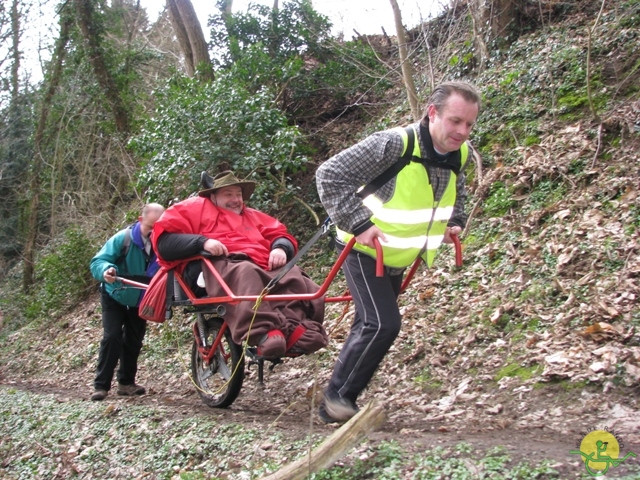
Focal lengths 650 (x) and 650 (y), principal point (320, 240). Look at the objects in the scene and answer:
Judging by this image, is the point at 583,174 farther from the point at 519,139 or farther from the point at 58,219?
the point at 58,219

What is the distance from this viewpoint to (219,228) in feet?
19.2

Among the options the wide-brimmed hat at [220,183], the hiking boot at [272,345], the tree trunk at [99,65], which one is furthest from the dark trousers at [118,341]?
the tree trunk at [99,65]

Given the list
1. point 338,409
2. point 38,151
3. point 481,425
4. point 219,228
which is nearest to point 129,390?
point 219,228

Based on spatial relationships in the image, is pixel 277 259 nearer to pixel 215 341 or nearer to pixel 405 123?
pixel 215 341

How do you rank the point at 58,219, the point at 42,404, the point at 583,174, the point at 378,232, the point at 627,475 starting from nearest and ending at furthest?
the point at 627,475
the point at 378,232
the point at 583,174
the point at 42,404
the point at 58,219

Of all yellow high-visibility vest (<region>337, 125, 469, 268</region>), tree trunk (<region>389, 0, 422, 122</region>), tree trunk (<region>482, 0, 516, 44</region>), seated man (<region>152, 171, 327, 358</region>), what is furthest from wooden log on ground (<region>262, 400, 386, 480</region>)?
tree trunk (<region>482, 0, 516, 44</region>)

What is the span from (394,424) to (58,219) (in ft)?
55.1

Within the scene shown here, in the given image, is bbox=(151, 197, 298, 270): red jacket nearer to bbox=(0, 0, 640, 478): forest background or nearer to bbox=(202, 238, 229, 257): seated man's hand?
bbox=(202, 238, 229, 257): seated man's hand

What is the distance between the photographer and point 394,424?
4719mm

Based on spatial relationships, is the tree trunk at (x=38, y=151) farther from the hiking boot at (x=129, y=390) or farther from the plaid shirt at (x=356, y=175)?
the plaid shirt at (x=356, y=175)

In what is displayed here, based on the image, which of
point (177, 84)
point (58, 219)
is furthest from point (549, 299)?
point (58, 219)

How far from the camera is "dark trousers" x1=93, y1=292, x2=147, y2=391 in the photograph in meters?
7.34

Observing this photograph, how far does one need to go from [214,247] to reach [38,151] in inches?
628

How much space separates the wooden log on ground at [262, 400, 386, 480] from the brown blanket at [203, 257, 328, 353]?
155cm
